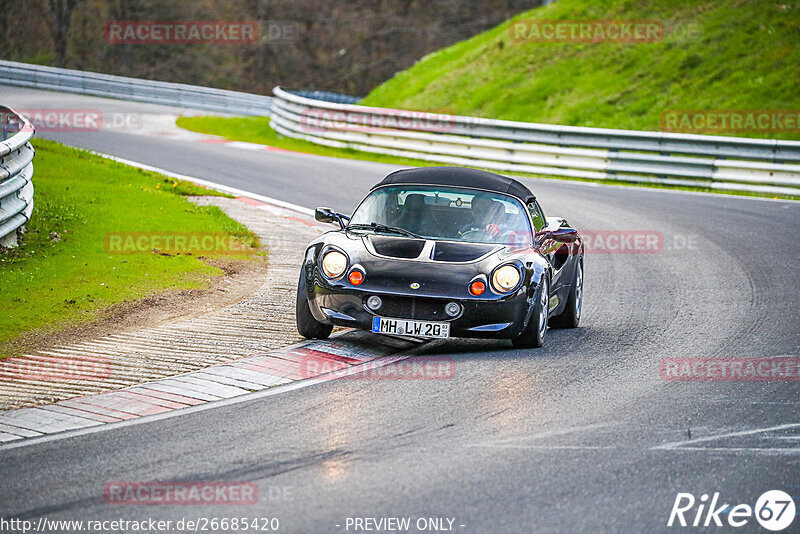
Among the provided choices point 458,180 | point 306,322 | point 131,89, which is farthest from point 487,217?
point 131,89

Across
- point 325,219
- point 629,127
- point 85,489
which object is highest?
point 629,127

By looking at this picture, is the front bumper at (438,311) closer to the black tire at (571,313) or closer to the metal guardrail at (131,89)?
the black tire at (571,313)

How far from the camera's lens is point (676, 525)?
17.1 feet

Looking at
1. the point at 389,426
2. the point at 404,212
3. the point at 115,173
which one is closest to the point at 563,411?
the point at 389,426

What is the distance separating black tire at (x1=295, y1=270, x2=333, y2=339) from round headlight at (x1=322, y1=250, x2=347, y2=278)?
240 mm

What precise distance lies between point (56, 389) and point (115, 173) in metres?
10.7

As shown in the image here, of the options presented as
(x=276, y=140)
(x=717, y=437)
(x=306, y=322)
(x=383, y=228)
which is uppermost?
(x=276, y=140)

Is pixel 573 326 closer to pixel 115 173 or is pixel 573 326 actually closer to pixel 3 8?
pixel 115 173

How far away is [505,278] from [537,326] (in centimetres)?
50

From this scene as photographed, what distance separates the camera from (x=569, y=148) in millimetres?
23141

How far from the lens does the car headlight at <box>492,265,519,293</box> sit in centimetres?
873

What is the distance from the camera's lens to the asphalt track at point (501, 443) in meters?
5.36

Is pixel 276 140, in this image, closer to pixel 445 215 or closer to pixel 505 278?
pixel 445 215

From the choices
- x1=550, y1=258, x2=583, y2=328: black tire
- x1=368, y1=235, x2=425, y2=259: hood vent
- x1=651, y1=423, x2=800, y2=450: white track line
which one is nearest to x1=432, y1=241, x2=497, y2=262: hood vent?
x1=368, y1=235, x2=425, y2=259: hood vent
